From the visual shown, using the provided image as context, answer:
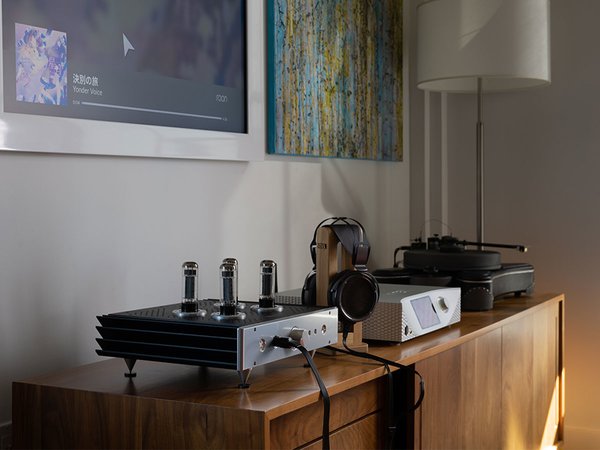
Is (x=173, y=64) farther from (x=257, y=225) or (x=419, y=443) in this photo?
(x=419, y=443)

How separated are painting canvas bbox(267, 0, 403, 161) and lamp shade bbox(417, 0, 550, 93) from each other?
0.25 meters

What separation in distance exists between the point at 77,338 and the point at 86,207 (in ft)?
0.95

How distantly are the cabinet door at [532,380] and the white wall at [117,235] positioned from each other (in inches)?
27.2

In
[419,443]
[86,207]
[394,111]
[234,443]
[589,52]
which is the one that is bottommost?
[419,443]

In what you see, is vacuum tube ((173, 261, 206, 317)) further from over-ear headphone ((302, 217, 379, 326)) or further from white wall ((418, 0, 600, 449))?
white wall ((418, 0, 600, 449))

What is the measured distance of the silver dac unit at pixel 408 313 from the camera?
1.94m

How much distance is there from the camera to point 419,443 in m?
1.89

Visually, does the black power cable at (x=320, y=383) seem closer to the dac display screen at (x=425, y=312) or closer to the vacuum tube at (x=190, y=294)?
the vacuum tube at (x=190, y=294)

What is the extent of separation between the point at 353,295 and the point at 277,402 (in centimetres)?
42

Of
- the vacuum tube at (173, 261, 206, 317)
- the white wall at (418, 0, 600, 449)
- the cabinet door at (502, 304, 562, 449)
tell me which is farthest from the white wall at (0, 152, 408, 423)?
the white wall at (418, 0, 600, 449)

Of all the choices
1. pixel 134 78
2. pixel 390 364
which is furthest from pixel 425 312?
pixel 134 78

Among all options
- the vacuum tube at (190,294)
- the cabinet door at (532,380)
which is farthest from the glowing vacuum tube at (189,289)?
the cabinet door at (532,380)

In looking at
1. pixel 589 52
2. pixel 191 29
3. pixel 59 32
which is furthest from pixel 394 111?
pixel 59 32

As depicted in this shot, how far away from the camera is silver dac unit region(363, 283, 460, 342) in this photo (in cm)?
194
